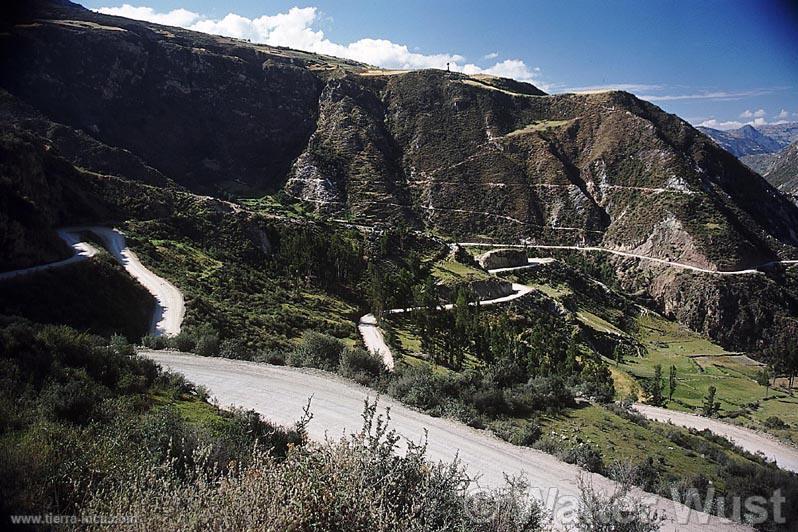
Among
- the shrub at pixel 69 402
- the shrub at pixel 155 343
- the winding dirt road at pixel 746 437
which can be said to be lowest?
the winding dirt road at pixel 746 437

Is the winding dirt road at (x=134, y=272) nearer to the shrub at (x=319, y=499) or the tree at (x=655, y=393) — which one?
the shrub at (x=319, y=499)

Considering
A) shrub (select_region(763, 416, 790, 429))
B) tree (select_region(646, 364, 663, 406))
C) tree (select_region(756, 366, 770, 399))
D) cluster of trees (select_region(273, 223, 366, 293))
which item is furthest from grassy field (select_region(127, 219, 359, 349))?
tree (select_region(756, 366, 770, 399))

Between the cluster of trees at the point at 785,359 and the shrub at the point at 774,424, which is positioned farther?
the cluster of trees at the point at 785,359

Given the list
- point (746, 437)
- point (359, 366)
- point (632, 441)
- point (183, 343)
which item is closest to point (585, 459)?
point (632, 441)

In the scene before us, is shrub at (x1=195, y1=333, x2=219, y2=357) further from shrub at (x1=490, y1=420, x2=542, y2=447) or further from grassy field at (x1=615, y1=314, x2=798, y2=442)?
grassy field at (x1=615, y1=314, x2=798, y2=442)

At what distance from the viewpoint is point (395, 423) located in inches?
488

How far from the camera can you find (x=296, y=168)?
110750mm

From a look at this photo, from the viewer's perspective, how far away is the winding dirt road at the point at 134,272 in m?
27.0

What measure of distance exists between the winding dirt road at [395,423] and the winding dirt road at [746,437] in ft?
51.6

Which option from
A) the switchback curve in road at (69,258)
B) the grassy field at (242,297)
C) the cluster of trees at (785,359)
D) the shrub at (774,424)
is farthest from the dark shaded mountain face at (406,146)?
the shrub at (774,424)

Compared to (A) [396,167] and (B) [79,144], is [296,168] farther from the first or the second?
(B) [79,144]

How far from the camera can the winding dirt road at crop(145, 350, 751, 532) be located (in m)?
9.78

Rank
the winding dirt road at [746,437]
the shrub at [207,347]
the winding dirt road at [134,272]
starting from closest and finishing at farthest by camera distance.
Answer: the shrub at [207,347] < the winding dirt road at [746,437] < the winding dirt road at [134,272]

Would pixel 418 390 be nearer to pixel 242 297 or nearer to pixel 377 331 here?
pixel 242 297
